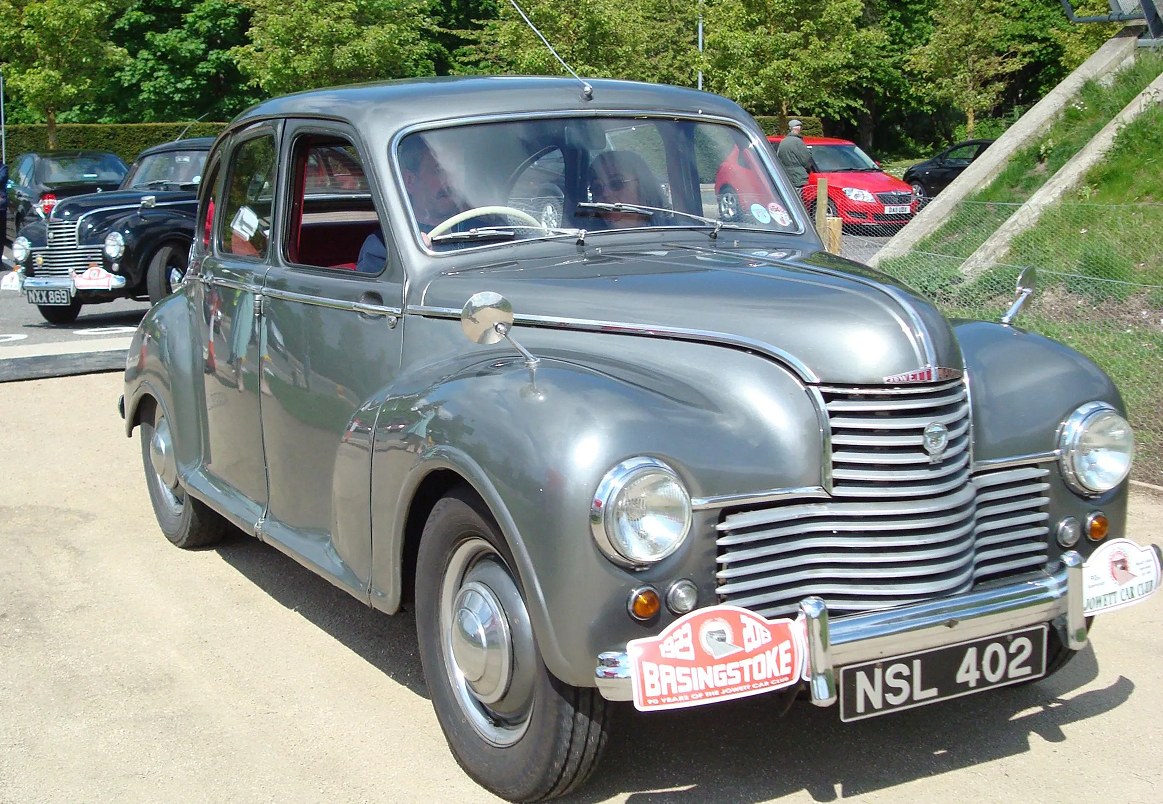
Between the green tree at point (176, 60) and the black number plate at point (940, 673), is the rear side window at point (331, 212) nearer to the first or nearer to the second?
the black number plate at point (940, 673)

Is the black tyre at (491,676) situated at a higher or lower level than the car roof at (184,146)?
lower

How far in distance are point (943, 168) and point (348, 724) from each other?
74.9ft

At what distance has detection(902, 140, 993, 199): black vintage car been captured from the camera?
24.2 metres

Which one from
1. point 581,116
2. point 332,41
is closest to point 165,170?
point 581,116

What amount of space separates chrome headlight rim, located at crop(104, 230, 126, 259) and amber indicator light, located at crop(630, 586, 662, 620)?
10481 millimetres

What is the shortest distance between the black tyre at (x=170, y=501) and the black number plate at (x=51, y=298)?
7.42 meters

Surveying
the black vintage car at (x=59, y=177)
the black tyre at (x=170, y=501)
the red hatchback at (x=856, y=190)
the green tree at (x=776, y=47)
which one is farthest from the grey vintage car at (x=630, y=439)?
the green tree at (x=776, y=47)

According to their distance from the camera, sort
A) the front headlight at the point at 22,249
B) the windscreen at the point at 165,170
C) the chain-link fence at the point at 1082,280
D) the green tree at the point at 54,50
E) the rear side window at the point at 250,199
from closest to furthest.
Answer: the rear side window at the point at 250,199 → the chain-link fence at the point at 1082,280 → the front headlight at the point at 22,249 → the windscreen at the point at 165,170 → the green tree at the point at 54,50

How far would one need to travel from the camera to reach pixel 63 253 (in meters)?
12.8

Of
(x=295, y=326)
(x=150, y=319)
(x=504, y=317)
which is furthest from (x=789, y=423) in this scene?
(x=150, y=319)

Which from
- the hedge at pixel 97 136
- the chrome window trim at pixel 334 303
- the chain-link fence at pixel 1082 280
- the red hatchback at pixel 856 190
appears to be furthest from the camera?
the hedge at pixel 97 136

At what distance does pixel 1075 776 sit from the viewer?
3.40 meters

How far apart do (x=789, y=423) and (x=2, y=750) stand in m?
2.55

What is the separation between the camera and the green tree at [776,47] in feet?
88.8
